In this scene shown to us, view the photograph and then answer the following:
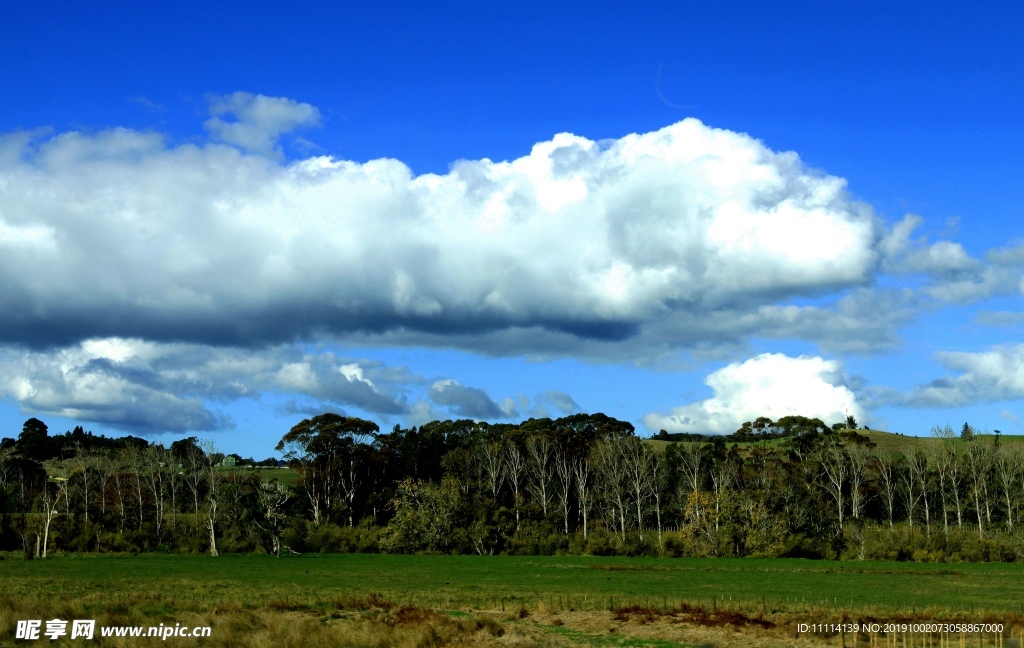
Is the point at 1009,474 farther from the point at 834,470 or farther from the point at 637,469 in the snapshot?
the point at 637,469

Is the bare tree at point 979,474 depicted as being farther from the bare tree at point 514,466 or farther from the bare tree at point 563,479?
the bare tree at point 514,466

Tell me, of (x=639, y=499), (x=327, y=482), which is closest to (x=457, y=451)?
(x=327, y=482)

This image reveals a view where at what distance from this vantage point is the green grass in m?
46.0

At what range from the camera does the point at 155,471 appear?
114188mm

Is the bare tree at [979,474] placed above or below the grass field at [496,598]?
above

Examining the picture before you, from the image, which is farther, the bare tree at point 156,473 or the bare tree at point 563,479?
the bare tree at point 563,479

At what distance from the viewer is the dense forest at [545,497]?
9512 centimetres

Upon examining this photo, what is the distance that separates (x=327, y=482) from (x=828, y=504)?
61.9m

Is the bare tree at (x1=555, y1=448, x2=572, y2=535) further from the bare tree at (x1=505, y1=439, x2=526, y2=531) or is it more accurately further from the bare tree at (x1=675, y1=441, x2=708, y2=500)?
the bare tree at (x1=675, y1=441, x2=708, y2=500)

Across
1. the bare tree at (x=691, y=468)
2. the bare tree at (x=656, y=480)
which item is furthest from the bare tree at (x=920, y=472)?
the bare tree at (x=656, y=480)

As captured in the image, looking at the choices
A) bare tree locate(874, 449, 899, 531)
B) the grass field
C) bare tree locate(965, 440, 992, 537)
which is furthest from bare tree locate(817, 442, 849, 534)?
the grass field

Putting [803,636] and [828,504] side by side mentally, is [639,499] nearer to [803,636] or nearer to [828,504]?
[828,504]

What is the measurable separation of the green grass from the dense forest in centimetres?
890

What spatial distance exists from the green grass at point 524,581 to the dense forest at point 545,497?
350 inches
